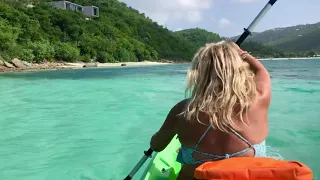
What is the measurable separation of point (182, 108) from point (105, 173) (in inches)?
137

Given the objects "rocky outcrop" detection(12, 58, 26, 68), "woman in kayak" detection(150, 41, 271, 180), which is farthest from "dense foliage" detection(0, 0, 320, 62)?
"woman in kayak" detection(150, 41, 271, 180)

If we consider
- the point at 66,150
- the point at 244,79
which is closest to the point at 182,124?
the point at 244,79

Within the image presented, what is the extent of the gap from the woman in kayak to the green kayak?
1134 mm

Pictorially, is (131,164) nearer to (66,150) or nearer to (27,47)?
(66,150)

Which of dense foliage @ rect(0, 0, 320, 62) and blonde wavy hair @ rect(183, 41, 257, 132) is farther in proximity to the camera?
dense foliage @ rect(0, 0, 320, 62)

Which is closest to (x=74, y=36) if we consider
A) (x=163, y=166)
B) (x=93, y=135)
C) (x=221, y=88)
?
(x=93, y=135)

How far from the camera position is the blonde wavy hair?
1.99 metres

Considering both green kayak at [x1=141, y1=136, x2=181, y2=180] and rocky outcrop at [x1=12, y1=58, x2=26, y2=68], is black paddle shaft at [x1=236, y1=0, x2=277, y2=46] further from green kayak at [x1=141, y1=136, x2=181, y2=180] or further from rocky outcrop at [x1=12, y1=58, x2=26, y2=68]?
rocky outcrop at [x1=12, y1=58, x2=26, y2=68]

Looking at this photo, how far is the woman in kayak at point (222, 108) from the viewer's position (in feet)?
6.54

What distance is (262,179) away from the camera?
165cm

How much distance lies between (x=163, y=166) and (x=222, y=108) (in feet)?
5.29

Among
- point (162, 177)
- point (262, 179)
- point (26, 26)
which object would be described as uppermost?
point (26, 26)

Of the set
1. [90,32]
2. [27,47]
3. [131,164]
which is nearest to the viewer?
[131,164]

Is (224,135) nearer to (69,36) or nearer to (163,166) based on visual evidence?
(163,166)
